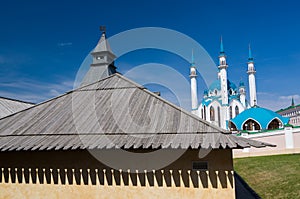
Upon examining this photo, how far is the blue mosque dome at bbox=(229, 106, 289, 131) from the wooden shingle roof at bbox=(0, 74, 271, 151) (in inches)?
955

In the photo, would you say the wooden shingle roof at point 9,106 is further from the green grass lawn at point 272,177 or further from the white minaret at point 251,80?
the white minaret at point 251,80

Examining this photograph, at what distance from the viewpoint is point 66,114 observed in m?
7.64

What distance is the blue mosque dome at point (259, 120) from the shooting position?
92.9 ft

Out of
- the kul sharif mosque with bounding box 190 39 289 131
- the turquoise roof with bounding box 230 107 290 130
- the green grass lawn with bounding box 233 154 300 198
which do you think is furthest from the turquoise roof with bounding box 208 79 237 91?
the green grass lawn with bounding box 233 154 300 198

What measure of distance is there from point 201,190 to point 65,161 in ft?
12.1

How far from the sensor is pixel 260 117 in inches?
1137

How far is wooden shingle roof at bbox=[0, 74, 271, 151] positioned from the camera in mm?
5895

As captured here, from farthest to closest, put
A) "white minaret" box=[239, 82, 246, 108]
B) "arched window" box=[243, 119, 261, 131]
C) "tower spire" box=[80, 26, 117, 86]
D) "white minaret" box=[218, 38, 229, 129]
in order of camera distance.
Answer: "white minaret" box=[239, 82, 246, 108] < "white minaret" box=[218, 38, 229, 129] < "arched window" box=[243, 119, 261, 131] < "tower spire" box=[80, 26, 117, 86]

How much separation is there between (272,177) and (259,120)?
1726 cm

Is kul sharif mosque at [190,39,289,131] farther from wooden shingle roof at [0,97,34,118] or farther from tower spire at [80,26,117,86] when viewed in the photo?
wooden shingle roof at [0,97,34,118]

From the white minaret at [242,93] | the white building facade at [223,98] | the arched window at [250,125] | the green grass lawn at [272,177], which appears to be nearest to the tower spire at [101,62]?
the green grass lawn at [272,177]

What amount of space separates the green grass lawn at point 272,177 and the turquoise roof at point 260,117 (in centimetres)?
1277

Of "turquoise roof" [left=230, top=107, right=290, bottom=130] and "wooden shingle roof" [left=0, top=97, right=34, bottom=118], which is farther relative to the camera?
"turquoise roof" [left=230, top=107, right=290, bottom=130]

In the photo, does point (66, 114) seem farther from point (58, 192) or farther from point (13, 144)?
point (58, 192)
